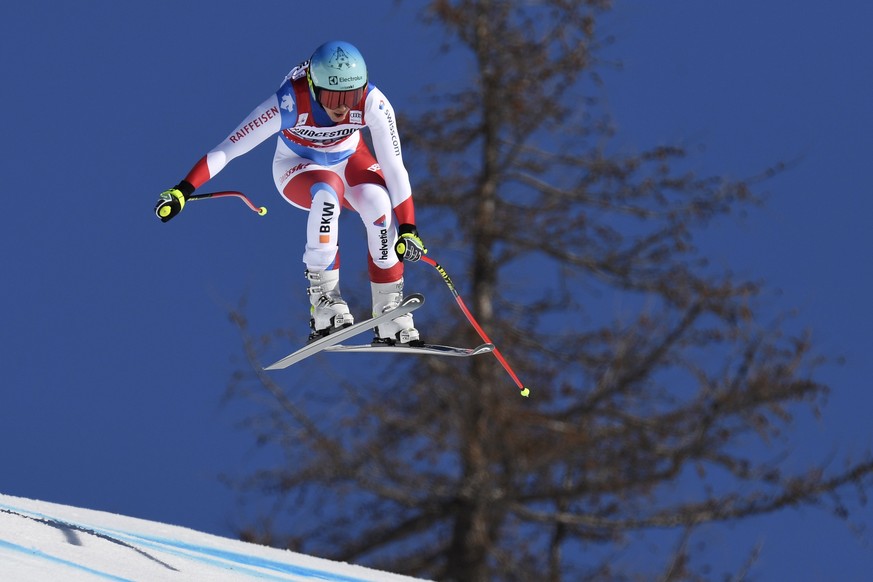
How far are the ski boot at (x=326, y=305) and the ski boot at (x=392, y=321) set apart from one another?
173mm

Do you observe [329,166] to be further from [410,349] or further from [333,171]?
[410,349]

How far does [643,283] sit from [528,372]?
1.79m

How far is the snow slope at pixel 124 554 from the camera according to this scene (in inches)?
295

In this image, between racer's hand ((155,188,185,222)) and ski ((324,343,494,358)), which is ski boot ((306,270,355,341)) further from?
racer's hand ((155,188,185,222))

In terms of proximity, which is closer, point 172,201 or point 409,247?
point 172,201

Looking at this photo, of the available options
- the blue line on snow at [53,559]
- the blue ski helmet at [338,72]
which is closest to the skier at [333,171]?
the blue ski helmet at [338,72]

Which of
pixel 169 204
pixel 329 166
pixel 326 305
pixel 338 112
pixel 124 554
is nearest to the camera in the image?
pixel 169 204

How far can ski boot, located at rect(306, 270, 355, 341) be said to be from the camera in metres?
7.28

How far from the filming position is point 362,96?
6820 millimetres

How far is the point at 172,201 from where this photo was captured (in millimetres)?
6711

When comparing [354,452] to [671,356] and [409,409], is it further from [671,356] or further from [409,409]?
[671,356]

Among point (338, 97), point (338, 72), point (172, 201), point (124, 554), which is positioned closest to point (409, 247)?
point (338, 97)

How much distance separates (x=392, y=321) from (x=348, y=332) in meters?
0.24

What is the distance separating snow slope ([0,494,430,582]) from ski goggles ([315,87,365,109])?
2.70m
